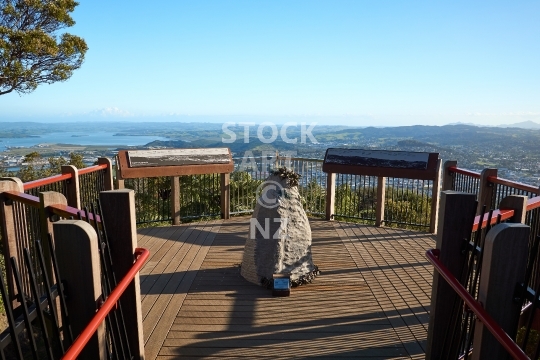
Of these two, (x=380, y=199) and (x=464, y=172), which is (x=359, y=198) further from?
(x=464, y=172)

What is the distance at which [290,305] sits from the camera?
407 cm

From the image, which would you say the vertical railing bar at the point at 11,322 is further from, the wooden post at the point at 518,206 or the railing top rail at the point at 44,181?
the railing top rail at the point at 44,181

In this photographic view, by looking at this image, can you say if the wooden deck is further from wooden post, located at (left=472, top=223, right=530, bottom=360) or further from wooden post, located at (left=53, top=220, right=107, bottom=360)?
wooden post, located at (left=472, top=223, right=530, bottom=360)

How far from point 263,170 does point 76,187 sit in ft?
13.9

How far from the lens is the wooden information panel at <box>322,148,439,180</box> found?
6.85 metres

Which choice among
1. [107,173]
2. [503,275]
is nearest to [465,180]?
[503,275]

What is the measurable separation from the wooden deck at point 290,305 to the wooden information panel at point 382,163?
1340 millimetres

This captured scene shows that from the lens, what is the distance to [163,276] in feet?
15.9

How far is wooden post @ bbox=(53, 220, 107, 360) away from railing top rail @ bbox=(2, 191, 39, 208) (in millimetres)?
1590

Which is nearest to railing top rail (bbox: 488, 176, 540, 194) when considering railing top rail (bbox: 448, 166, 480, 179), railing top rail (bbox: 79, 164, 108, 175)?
railing top rail (bbox: 448, 166, 480, 179)

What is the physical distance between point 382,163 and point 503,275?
5.74 m

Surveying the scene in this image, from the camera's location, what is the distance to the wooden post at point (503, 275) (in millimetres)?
1516

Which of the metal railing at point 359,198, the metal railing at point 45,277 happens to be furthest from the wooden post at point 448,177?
the metal railing at point 45,277

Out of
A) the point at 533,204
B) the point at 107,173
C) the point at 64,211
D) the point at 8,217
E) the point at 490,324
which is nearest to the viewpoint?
the point at 490,324
